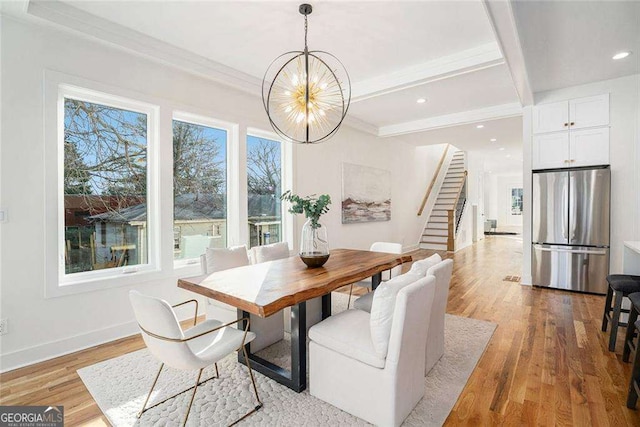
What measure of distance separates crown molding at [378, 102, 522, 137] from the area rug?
12.9 feet

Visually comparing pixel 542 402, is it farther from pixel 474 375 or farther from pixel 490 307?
pixel 490 307

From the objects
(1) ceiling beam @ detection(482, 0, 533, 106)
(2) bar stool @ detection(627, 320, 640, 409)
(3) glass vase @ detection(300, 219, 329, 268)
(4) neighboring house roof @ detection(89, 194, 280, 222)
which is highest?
(1) ceiling beam @ detection(482, 0, 533, 106)

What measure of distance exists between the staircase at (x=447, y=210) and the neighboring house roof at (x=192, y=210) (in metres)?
5.77

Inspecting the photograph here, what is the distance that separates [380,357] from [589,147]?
4631 mm

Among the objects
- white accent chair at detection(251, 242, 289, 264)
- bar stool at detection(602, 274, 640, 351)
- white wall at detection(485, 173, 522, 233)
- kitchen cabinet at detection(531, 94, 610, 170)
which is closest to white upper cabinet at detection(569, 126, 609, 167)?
kitchen cabinet at detection(531, 94, 610, 170)

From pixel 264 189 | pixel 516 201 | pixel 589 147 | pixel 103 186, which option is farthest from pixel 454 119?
pixel 516 201

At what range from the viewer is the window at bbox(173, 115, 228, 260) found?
361 cm

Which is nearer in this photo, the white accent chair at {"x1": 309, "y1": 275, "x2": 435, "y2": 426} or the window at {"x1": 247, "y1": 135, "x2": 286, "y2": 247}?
the white accent chair at {"x1": 309, "y1": 275, "x2": 435, "y2": 426}

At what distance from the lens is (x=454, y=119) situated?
18.1 feet

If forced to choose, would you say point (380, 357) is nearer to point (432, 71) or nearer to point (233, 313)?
point (233, 313)

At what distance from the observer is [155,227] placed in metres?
3.36

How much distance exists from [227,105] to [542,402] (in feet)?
13.5

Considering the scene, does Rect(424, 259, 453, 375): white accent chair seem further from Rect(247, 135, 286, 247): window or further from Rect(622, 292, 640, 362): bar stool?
Rect(247, 135, 286, 247): window

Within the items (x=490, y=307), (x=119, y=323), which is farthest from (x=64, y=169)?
(x=490, y=307)
